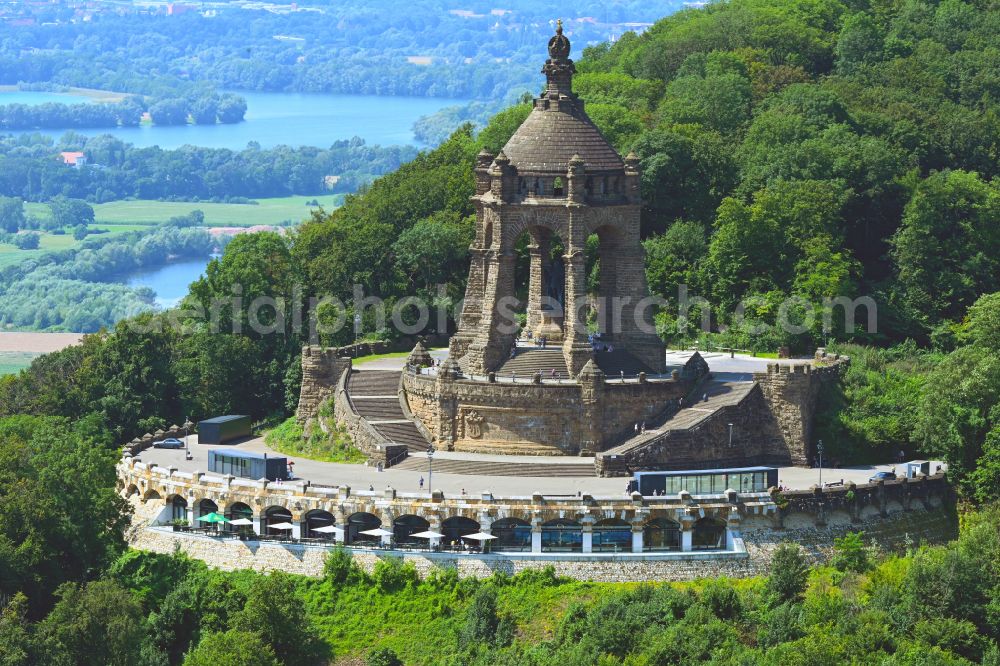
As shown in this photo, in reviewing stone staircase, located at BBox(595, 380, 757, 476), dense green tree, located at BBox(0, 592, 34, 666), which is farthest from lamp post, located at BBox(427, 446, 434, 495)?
dense green tree, located at BBox(0, 592, 34, 666)

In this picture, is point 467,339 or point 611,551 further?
point 467,339

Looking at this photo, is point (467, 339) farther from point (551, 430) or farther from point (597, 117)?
point (597, 117)

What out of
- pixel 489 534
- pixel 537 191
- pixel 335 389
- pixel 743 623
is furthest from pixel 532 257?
pixel 743 623

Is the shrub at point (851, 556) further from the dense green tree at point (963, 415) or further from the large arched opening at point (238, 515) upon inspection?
the large arched opening at point (238, 515)

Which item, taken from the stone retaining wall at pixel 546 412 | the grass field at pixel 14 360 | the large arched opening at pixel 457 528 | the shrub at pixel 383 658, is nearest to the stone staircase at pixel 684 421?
the stone retaining wall at pixel 546 412

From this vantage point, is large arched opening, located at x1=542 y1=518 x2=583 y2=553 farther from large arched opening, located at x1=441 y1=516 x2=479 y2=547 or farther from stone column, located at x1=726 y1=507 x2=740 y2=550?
stone column, located at x1=726 y1=507 x2=740 y2=550

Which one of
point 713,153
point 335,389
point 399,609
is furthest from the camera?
point 713,153
